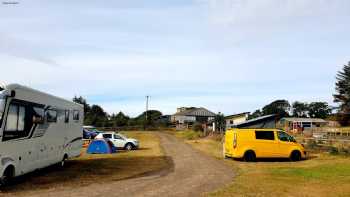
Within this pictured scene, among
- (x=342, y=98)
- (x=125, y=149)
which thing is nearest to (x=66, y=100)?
(x=125, y=149)

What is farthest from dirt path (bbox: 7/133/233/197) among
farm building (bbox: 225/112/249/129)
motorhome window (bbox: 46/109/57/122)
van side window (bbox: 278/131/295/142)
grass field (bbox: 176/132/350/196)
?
farm building (bbox: 225/112/249/129)

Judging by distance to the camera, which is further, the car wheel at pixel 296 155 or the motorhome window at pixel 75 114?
the car wheel at pixel 296 155

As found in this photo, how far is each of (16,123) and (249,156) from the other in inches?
581

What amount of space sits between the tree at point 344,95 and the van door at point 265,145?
70.4 metres

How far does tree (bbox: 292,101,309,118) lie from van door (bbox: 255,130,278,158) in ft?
452

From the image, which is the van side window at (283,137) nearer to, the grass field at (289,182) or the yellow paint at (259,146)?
the yellow paint at (259,146)

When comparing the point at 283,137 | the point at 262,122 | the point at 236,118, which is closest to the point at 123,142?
the point at 283,137

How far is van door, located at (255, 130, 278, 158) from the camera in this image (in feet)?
81.5

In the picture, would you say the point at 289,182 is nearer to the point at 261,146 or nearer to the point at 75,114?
the point at 261,146

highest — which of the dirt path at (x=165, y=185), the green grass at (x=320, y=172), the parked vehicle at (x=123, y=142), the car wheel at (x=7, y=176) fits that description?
the parked vehicle at (x=123, y=142)

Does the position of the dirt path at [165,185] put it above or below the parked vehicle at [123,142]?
below

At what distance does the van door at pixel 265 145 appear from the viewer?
24844 millimetres

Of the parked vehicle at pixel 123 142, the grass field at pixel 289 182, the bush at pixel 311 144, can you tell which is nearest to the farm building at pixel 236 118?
the parked vehicle at pixel 123 142

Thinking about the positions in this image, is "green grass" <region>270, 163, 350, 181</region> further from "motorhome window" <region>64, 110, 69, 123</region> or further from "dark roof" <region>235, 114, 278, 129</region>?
"dark roof" <region>235, 114, 278, 129</region>
